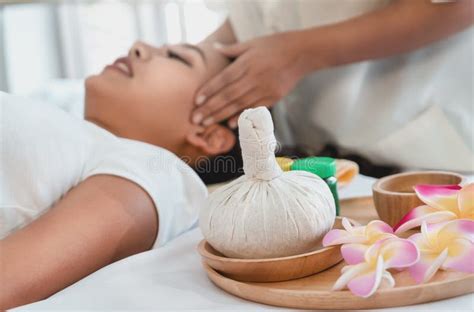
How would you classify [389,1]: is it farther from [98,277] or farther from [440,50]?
[98,277]

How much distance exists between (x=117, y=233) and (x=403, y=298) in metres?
0.43

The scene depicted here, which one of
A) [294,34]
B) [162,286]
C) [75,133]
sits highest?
[294,34]

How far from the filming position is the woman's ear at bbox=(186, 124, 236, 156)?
1.38 meters

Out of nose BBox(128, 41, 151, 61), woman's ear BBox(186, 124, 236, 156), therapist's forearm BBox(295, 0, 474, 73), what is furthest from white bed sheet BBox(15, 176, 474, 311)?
therapist's forearm BBox(295, 0, 474, 73)

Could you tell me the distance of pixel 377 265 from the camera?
714mm

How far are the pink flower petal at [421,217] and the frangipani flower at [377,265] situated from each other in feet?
0.28

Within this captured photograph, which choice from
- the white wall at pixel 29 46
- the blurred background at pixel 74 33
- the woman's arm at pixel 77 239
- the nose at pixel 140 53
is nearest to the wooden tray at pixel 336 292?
the woman's arm at pixel 77 239

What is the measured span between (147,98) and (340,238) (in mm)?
682

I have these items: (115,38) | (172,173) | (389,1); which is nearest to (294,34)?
(389,1)

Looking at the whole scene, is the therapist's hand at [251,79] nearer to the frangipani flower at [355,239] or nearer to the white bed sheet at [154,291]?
the white bed sheet at [154,291]

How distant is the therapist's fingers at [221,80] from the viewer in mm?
1376

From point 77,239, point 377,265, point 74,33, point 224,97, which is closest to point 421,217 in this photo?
point 377,265

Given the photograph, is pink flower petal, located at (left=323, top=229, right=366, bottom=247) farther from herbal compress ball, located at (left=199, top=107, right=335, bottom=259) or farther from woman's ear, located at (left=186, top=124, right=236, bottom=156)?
woman's ear, located at (left=186, top=124, right=236, bottom=156)

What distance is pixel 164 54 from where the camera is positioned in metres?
1.42
